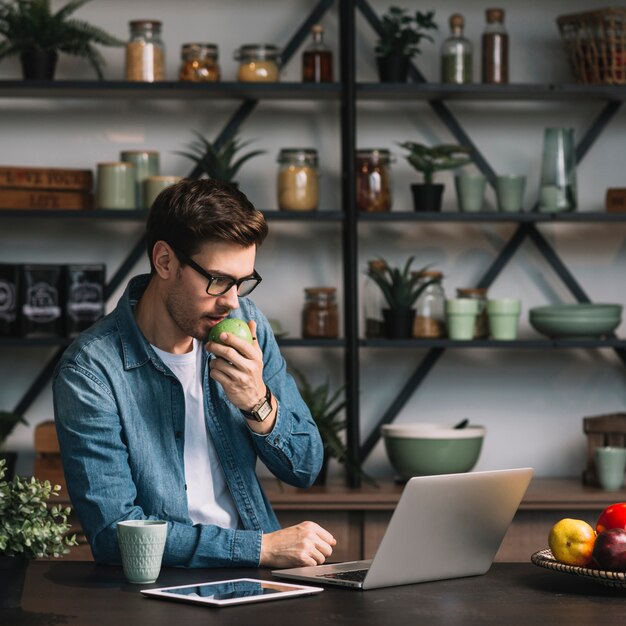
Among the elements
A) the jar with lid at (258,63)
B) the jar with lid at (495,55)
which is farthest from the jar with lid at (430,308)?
the jar with lid at (258,63)

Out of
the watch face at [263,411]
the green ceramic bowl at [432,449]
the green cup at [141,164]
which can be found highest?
the green cup at [141,164]

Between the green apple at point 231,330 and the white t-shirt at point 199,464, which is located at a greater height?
the green apple at point 231,330

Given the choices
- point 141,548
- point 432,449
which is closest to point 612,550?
point 141,548

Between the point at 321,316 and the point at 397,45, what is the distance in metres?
0.95

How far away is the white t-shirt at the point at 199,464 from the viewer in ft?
7.54

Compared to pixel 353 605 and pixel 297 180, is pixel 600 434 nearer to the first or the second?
pixel 297 180

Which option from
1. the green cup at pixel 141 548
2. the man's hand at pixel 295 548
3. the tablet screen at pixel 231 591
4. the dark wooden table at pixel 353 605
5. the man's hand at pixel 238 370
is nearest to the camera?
the dark wooden table at pixel 353 605

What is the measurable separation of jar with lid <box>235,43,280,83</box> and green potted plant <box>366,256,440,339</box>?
0.73m

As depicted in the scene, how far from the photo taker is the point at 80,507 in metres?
2.08

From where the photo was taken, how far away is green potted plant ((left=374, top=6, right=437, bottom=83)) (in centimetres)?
384

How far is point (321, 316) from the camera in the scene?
388 centimetres

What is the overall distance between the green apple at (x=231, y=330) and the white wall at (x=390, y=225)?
6.09ft

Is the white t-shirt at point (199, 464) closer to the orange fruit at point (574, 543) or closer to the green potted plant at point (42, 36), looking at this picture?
the orange fruit at point (574, 543)

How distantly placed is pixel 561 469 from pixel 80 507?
7.99ft
